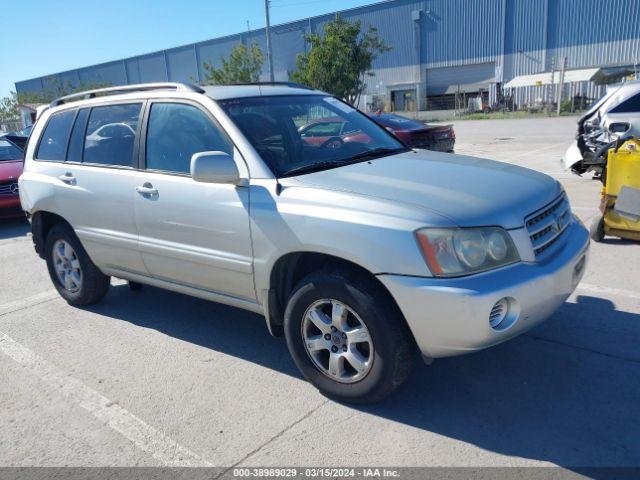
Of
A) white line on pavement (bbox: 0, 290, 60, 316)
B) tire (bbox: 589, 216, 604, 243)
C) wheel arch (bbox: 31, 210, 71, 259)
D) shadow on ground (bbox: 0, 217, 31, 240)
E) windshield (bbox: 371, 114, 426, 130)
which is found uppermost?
windshield (bbox: 371, 114, 426, 130)

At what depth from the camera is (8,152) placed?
10969 millimetres

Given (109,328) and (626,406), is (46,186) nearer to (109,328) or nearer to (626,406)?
(109,328)

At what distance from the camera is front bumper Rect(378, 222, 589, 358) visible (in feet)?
8.88

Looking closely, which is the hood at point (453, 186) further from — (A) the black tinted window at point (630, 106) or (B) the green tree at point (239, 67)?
(B) the green tree at point (239, 67)

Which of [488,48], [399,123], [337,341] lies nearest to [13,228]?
[399,123]

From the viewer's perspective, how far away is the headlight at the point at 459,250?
276cm

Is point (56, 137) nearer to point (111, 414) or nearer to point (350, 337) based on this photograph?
point (111, 414)

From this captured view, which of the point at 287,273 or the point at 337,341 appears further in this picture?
the point at 287,273

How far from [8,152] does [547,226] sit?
10980 mm

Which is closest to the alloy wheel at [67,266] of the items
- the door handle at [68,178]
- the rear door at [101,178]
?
the rear door at [101,178]

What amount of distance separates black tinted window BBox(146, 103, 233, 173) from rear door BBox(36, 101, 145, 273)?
0.20 metres

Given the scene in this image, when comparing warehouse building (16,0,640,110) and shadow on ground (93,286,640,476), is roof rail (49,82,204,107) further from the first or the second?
warehouse building (16,0,640,110)

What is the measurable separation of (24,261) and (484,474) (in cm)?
669

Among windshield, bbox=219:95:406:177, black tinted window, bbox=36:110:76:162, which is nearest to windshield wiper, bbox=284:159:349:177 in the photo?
windshield, bbox=219:95:406:177
